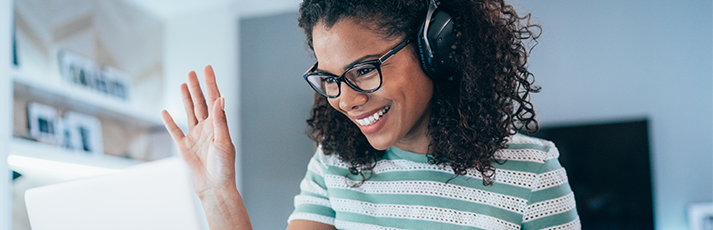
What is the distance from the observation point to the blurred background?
2236mm

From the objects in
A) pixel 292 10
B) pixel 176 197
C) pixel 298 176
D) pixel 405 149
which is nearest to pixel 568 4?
pixel 292 10

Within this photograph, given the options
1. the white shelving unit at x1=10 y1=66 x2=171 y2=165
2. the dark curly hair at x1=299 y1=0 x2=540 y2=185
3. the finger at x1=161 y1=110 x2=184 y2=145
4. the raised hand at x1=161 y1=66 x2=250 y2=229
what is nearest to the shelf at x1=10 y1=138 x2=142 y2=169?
the white shelving unit at x1=10 y1=66 x2=171 y2=165

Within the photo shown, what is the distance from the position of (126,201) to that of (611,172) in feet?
9.01

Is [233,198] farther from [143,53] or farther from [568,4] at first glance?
[568,4]

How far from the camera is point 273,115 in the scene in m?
3.25

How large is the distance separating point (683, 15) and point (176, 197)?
3.12 meters

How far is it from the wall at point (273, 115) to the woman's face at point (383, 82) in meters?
2.29

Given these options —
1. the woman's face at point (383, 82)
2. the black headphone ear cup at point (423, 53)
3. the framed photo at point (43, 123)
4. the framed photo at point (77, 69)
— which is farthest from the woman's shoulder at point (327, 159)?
the framed photo at point (77, 69)

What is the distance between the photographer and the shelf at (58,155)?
5.64 feet

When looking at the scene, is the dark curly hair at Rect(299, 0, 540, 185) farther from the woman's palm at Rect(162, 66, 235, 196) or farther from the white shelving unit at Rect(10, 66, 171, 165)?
the white shelving unit at Rect(10, 66, 171, 165)

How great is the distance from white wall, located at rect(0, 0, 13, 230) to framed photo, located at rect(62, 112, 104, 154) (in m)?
0.57

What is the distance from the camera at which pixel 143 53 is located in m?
2.93

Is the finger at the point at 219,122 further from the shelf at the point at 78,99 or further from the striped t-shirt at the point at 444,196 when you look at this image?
the shelf at the point at 78,99

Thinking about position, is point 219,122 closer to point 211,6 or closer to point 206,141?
point 206,141
